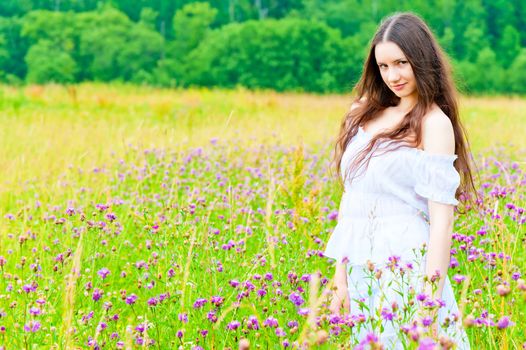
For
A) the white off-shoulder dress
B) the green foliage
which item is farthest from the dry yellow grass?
the green foliage

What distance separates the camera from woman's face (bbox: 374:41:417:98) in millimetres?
2646

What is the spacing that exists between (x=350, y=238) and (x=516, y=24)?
4652cm

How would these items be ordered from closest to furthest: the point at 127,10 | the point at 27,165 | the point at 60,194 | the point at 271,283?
the point at 271,283 < the point at 60,194 < the point at 27,165 < the point at 127,10

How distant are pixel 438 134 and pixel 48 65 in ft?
115

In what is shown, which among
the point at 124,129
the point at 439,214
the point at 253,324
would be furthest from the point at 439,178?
the point at 124,129

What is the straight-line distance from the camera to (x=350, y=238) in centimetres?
270

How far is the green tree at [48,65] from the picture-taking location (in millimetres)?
35344

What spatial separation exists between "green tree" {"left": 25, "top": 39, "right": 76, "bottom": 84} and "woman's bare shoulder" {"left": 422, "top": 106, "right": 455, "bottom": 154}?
34.2 meters

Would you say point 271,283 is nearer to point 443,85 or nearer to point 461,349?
point 461,349

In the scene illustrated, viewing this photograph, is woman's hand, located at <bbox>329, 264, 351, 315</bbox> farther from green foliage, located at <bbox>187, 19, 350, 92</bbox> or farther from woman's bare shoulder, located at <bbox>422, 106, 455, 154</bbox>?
green foliage, located at <bbox>187, 19, 350, 92</bbox>

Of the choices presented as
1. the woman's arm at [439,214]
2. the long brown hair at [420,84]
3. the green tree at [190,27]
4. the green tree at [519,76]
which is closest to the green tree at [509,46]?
the green tree at [519,76]

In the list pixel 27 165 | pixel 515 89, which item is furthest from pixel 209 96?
pixel 515 89

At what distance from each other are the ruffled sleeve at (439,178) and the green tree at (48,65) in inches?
1348

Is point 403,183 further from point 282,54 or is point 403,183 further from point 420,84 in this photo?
point 282,54
